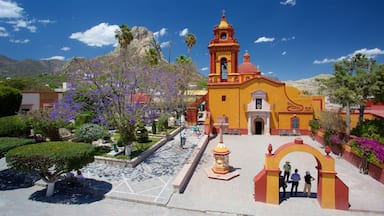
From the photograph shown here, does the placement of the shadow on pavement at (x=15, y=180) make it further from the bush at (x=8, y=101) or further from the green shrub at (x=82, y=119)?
the green shrub at (x=82, y=119)

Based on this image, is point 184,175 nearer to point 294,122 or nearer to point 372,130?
point 372,130

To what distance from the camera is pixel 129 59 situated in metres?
17.6

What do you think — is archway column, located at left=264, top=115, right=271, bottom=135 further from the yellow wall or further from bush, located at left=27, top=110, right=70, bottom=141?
bush, located at left=27, top=110, right=70, bottom=141

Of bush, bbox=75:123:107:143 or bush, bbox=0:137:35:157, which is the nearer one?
bush, bbox=0:137:35:157

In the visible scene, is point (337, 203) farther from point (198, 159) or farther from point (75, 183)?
point (75, 183)

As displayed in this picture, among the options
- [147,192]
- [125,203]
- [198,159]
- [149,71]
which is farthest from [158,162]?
[149,71]

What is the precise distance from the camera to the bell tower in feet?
94.5

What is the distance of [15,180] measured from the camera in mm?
13328

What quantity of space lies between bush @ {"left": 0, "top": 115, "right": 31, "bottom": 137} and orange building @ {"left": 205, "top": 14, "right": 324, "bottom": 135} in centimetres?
1754

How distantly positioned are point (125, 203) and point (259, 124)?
20.5 m

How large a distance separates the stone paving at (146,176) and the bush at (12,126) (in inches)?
378

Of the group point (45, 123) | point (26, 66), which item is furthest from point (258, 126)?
point (26, 66)

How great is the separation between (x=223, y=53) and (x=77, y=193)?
22767 mm

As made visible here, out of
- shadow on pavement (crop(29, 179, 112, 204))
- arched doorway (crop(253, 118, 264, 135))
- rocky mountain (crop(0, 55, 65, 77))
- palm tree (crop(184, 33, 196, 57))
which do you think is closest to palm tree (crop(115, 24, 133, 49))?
palm tree (crop(184, 33, 196, 57))
